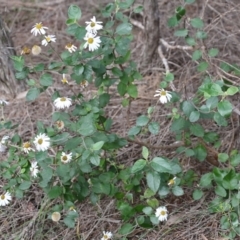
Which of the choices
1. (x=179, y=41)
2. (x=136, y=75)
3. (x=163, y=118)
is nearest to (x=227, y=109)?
(x=136, y=75)

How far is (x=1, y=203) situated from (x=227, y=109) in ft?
3.25

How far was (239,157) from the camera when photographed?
2066mm

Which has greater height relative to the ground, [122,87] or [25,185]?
[122,87]

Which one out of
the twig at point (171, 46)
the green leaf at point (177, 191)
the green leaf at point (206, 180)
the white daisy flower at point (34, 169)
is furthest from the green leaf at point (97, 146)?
the twig at point (171, 46)

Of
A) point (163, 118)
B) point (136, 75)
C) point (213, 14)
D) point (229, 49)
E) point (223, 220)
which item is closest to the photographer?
point (223, 220)

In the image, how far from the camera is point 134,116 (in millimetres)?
2572

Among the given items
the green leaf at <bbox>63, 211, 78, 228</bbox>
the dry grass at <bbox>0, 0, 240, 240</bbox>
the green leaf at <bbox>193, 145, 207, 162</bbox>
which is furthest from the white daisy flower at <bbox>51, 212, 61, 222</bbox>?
the green leaf at <bbox>193, 145, 207, 162</bbox>

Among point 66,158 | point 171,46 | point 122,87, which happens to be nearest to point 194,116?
point 122,87

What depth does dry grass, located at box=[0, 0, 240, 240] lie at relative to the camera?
213 cm

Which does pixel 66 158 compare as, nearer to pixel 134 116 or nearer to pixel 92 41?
pixel 92 41

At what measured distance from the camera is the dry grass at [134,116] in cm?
213

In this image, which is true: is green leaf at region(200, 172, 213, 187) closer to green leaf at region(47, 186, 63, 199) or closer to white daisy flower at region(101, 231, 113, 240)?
white daisy flower at region(101, 231, 113, 240)

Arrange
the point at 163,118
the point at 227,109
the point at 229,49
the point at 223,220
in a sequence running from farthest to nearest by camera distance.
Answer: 1. the point at 229,49
2. the point at 163,118
3. the point at 223,220
4. the point at 227,109

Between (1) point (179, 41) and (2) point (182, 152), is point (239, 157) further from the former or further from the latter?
(1) point (179, 41)
